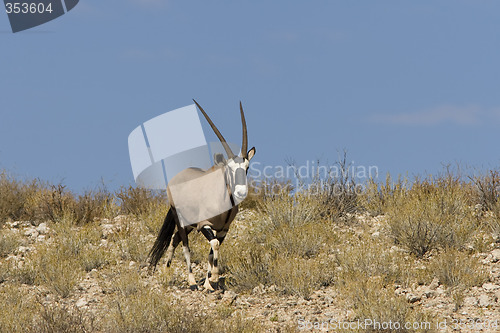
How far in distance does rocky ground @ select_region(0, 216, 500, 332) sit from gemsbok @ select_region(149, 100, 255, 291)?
24.0 inches

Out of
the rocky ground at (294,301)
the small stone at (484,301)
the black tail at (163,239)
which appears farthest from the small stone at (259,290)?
the small stone at (484,301)

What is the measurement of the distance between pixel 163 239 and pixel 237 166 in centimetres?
294

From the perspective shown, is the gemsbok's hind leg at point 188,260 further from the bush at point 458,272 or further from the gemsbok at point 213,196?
the bush at point 458,272

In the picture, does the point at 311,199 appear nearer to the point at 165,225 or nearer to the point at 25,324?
the point at 165,225

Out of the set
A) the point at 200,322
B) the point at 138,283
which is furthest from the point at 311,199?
the point at 200,322

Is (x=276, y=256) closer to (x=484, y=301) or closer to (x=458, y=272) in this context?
(x=458, y=272)

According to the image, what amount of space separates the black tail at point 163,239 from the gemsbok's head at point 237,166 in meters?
2.00

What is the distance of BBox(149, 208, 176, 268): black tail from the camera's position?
11609 mm

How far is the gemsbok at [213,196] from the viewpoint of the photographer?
9.74 metres

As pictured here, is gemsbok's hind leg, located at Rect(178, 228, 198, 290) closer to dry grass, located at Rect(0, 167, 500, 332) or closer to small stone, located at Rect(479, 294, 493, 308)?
dry grass, located at Rect(0, 167, 500, 332)

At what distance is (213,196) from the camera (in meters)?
10.2

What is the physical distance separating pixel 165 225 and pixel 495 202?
25.9 ft

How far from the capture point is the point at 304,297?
10039 millimetres

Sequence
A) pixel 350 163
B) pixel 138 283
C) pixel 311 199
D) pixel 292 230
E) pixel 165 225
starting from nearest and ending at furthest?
pixel 138 283, pixel 165 225, pixel 292 230, pixel 311 199, pixel 350 163
